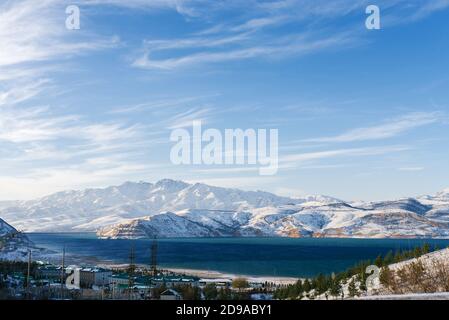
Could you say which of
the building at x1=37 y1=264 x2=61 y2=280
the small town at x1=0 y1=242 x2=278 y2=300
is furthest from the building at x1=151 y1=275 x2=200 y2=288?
the building at x1=37 y1=264 x2=61 y2=280

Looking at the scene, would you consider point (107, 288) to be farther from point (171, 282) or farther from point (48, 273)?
point (48, 273)

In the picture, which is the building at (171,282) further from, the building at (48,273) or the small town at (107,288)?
the building at (48,273)

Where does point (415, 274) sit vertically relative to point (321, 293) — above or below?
above

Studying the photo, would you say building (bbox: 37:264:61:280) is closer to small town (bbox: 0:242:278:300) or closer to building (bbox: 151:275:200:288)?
small town (bbox: 0:242:278:300)

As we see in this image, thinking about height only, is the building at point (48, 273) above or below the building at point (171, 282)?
above

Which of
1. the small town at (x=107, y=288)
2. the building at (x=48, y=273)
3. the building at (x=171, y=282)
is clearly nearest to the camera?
the small town at (x=107, y=288)

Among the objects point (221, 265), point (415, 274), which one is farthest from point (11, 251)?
point (415, 274)

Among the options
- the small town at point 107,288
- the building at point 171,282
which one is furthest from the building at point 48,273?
the building at point 171,282

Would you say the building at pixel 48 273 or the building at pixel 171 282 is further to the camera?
the building at pixel 48 273
